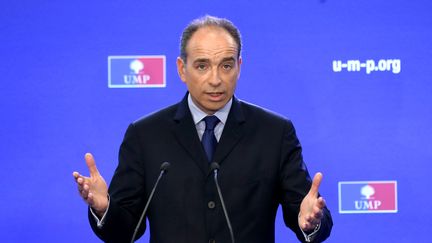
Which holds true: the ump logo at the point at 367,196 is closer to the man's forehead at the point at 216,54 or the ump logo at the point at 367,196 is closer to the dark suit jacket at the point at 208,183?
the dark suit jacket at the point at 208,183

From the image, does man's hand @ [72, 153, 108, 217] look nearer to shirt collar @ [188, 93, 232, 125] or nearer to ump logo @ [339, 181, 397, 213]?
shirt collar @ [188, 93, 232, 125]

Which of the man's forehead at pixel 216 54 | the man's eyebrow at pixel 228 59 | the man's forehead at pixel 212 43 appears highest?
the man's forehead at pixel 212 43

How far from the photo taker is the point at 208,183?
234 centimetres

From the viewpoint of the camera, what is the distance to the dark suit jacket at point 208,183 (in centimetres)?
233

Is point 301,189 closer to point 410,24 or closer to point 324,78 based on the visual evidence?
point 324,78

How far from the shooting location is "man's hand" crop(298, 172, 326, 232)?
6.68 feet

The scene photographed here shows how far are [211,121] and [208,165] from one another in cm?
19

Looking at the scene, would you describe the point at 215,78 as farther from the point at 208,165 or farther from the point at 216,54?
the point at 208,165

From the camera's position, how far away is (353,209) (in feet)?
11.8

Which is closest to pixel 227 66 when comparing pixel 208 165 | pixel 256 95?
pixel 208 165

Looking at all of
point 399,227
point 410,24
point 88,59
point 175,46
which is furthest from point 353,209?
point 88,59

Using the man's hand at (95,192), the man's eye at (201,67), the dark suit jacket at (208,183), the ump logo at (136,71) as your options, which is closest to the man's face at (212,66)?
the man's eye at (201,67)

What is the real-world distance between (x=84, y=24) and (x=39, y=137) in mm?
596

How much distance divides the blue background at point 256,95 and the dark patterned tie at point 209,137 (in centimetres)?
115
